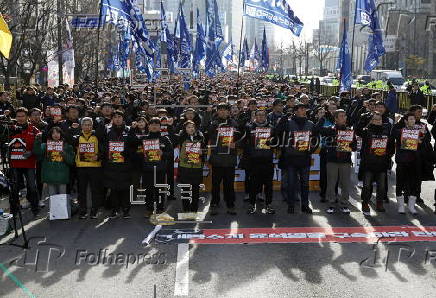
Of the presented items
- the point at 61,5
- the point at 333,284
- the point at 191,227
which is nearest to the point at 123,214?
the point at 191,227

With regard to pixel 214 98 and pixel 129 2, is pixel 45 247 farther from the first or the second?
pixel 129 2

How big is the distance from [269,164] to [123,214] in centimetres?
261

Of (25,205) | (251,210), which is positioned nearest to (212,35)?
(25,205)

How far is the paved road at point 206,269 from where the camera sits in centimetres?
619

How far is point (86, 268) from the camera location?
6934 millimetres

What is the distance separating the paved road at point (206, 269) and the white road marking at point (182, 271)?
0.01 m

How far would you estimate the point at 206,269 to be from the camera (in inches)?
270

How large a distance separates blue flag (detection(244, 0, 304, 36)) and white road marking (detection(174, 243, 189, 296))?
1100 centimetres

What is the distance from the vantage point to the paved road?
6.19 m

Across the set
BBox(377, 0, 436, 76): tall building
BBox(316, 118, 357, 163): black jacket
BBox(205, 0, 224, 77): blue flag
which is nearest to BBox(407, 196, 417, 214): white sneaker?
BBox(316, 118, 357, 163): black jacket

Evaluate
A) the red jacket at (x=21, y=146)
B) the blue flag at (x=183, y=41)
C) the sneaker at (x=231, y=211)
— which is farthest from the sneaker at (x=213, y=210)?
the blue flag at (x=183, y=41)

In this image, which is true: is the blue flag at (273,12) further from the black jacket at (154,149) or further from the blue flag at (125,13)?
the black jacket at (154,149)

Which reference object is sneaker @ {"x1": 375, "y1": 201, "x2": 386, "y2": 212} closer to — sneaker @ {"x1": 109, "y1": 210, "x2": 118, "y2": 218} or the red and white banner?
the red and white banner

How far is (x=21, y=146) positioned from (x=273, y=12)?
10.3 m
